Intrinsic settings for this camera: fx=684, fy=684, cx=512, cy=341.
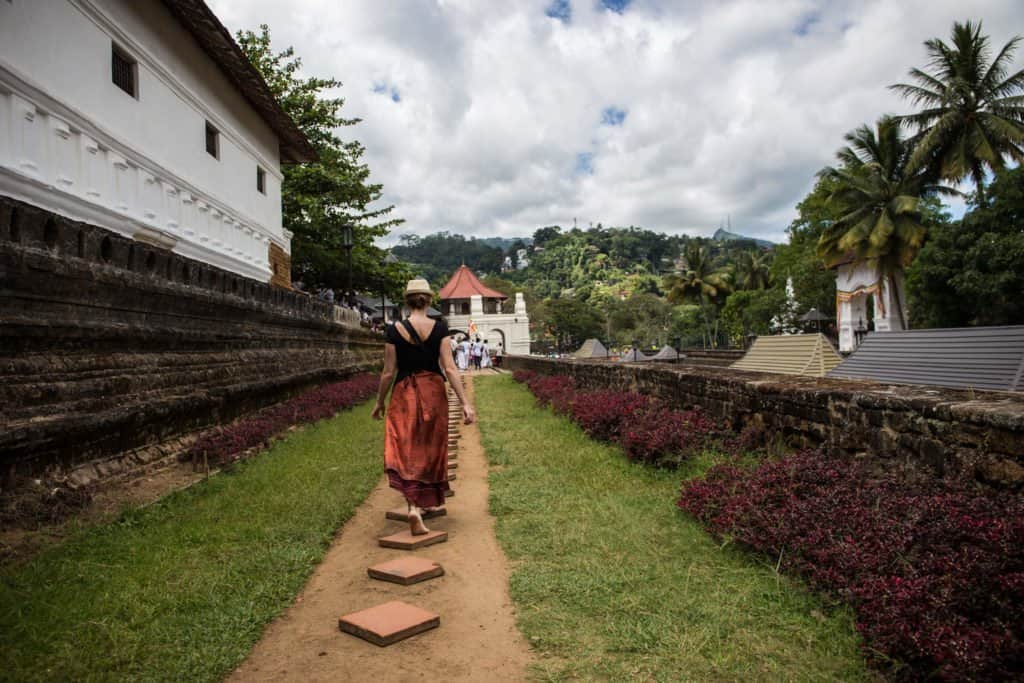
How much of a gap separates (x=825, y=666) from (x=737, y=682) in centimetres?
38

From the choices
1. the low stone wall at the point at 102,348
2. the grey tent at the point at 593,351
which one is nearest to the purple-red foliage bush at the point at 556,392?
the low stone wall at the point at 102,348

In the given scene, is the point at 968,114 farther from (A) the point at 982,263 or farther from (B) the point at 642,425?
(B) the point at 642,425

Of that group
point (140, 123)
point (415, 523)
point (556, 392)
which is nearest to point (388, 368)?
point (415, 523)

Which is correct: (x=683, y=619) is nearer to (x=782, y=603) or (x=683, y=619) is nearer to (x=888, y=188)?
(x=782, y=603)

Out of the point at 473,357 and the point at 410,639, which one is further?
the point at 473,357

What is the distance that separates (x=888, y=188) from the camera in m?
30.0

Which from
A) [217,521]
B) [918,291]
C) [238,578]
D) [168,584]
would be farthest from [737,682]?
[918,291]

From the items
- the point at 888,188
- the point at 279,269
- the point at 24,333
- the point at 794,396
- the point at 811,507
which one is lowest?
the point at 811,507

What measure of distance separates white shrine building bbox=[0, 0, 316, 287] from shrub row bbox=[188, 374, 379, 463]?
2.73m

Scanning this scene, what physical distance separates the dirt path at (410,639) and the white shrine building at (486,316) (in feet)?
164

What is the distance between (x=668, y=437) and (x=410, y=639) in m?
3.74

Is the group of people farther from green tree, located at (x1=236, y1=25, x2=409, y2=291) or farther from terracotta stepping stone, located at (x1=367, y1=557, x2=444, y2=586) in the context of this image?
terracotta stepping stone, located at (x1=367, y1=557, x2=444, y2=586)

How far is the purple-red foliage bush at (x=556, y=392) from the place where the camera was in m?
11.0

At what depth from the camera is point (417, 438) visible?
4523 mm
